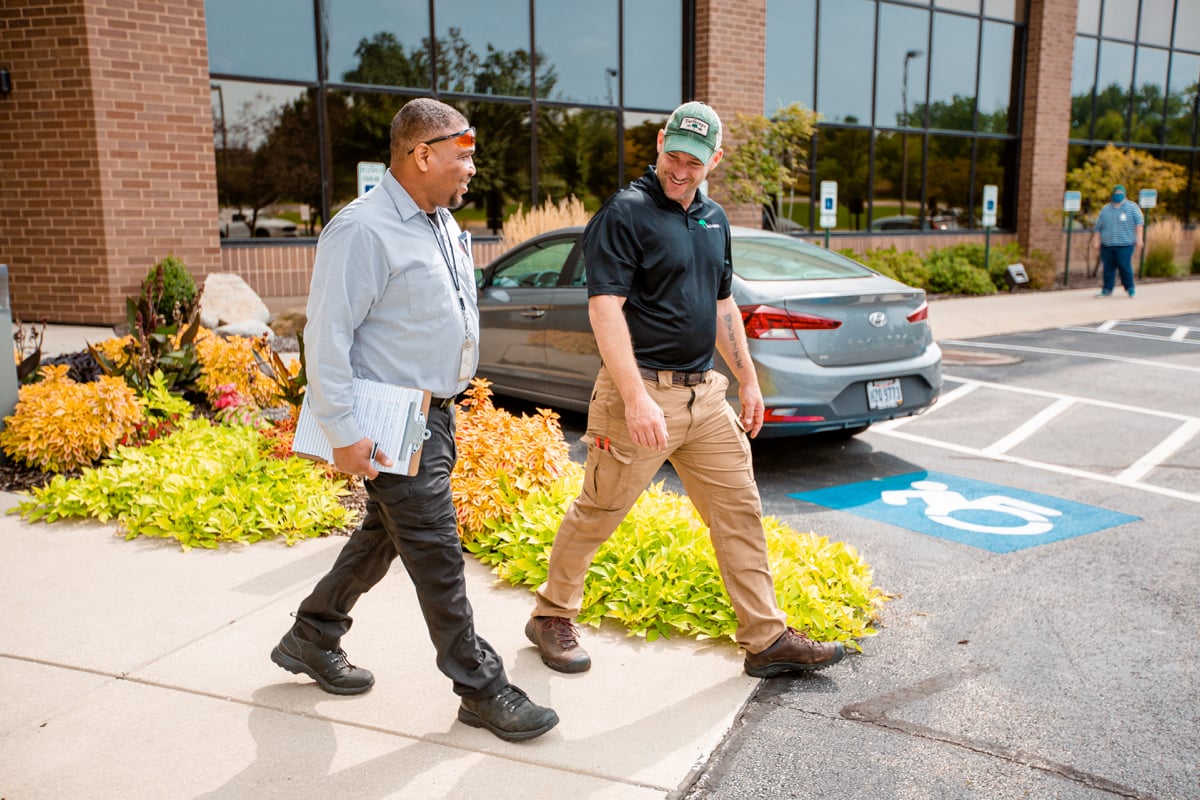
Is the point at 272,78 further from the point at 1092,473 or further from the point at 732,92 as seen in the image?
the point at 1092,473

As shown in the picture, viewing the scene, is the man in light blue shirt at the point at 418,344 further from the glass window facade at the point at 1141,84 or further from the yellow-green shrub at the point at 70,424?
the glass window facade at the point at 1141,84

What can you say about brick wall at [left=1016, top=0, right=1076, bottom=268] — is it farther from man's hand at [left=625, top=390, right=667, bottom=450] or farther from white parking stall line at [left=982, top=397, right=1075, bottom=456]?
man's hand at [left=625, top=390, right=667, bottom=450]

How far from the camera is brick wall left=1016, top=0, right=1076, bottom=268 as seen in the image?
69.3 ft

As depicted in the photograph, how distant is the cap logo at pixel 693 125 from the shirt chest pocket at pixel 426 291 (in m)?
0.96

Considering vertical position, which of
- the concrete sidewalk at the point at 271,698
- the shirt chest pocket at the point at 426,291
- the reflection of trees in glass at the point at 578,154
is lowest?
the concrete sidewalk at the point at 271,698

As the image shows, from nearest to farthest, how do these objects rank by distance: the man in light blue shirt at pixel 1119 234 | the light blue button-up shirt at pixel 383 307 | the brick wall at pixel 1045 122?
the light blue button-up shirt at pixel 383 307 → the man in light blue shirt at pixel 1119 234 → the brick wall at pixel 1045 122

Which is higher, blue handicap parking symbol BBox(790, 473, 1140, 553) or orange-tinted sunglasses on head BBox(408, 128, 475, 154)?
orange-tinted sunglasses on head BBox(408, 128, 475, 154)

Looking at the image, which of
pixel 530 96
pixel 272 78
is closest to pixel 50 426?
pixel 272 78

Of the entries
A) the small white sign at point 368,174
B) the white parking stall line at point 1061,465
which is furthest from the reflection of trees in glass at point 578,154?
the small white sign at point 368,174

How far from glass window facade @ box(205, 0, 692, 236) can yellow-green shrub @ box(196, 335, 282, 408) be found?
5446mm

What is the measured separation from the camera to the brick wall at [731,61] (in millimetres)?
16038

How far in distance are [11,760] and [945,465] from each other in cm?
→ 554

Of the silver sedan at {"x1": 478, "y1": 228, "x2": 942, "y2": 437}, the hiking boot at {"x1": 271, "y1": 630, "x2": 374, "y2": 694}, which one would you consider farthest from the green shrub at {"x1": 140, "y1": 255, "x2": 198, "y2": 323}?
the hiking boot at {"x1": 271, "y1": 630, "x2": 374, "y2": 694}

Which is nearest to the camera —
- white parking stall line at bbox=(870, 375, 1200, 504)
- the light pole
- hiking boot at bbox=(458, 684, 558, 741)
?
hiking boot at bbox=(458, 684, 558, 741)
